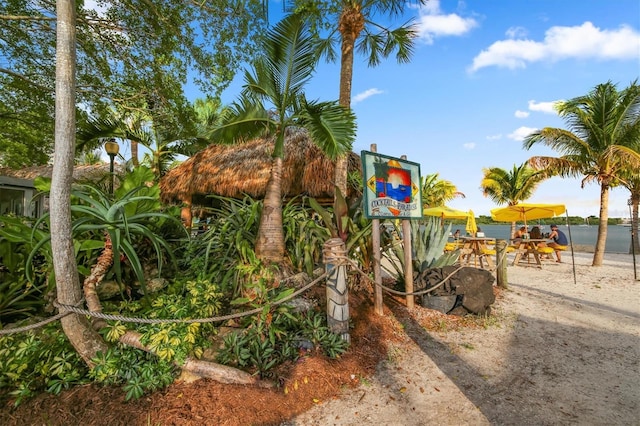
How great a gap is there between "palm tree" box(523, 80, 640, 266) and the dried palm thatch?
794 cm

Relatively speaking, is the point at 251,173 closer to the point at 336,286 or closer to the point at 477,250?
the point at 336,286

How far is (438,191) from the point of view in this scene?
92.3 feet

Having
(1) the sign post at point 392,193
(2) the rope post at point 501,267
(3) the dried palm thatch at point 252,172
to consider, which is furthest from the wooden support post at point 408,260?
(3) the dried palm thatch at point 252,172

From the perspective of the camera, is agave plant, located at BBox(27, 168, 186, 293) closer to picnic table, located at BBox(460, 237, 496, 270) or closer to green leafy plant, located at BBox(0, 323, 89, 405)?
green leafy plant, located at BBox(0, 323, 89, 405)

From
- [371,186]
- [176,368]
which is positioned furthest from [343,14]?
[176,368]

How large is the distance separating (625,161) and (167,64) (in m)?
13.1

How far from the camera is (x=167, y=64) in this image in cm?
680

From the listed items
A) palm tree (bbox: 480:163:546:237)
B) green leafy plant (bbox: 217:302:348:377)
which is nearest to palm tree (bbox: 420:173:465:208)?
palm tree (bbox: 480:163:546:237)

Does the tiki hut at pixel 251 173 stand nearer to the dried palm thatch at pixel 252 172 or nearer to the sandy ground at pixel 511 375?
the dried palm thatch at pixel 252 172

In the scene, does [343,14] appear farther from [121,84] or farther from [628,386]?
[628,386]

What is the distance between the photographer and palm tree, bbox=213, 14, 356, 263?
377cm

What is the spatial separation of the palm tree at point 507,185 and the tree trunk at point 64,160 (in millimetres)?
24783

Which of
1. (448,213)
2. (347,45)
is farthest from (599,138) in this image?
(347,45)

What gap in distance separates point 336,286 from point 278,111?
2655 millimetres
